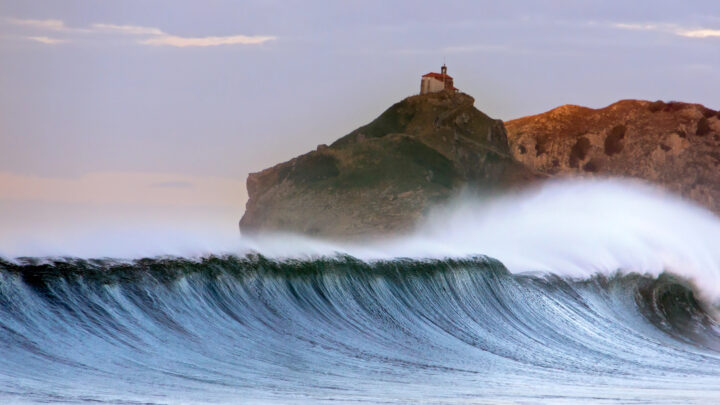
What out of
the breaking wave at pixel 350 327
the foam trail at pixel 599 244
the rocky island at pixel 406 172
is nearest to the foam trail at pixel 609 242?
the foam trail at pixel 599 244

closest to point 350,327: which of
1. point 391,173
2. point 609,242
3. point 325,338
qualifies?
point 325,338

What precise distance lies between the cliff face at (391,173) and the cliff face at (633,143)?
22.4 meters

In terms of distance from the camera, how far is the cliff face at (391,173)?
326 feet

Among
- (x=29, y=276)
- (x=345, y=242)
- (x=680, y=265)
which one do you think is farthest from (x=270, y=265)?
(x=345, y=242)

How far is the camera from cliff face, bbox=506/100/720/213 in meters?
123

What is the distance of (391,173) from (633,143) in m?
40.9

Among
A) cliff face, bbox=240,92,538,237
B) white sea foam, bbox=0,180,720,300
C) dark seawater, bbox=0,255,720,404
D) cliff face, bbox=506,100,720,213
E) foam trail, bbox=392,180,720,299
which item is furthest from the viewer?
cliff face, bbox=506,100,720,213

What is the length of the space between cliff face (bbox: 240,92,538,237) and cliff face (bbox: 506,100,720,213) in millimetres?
22444

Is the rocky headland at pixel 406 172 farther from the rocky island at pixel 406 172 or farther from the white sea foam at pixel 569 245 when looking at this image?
the white sea foam at pixel 569 245

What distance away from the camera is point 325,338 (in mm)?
16078

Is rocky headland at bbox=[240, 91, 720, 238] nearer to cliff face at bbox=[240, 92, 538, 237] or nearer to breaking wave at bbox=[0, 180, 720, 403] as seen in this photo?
cliff face at bbox=[240, 92, 538, 237]

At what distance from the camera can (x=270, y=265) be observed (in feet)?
61.0

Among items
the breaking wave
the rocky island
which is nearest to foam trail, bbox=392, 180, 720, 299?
the breaking wave

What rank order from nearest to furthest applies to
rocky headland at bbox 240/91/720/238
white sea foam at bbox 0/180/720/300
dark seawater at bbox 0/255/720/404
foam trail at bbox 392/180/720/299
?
1. dark seawater at bbox 0/255/720/404
2. white sea foam at bbox 0/180/720/300
3. foam trail at bbox 392/180/720/299
4. rocky headland at bbox 240/91/720/238
